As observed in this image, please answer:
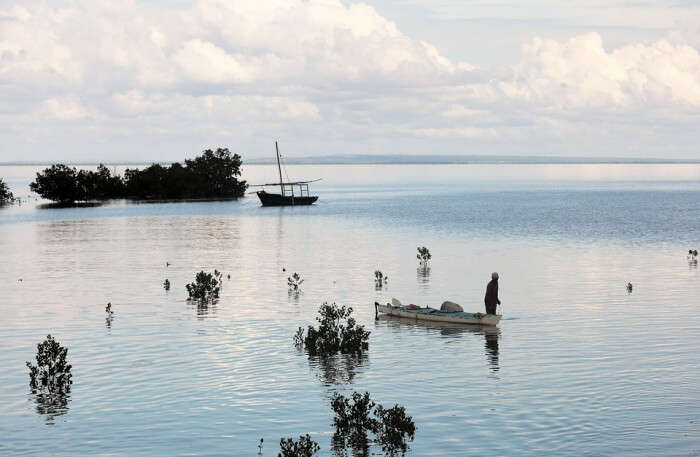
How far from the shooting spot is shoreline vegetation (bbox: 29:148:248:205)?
584ft

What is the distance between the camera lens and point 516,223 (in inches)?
4237

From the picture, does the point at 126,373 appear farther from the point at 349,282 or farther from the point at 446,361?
the point at 349,282

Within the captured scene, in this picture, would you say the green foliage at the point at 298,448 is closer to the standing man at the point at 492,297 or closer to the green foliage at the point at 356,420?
the green foliage at the point at 356,420

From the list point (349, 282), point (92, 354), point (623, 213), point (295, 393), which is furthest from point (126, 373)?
point (623, 213)

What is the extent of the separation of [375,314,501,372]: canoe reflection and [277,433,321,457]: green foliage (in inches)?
517

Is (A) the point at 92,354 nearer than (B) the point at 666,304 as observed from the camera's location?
Yes

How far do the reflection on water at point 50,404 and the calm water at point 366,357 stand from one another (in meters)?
0.19

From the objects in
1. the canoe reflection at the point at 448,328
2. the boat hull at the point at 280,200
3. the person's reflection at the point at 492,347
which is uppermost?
the boat hull at the point at 280,200

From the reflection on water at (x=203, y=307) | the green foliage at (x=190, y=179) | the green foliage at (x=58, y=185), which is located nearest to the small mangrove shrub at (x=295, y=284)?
the reflection on water at (x=203, y=307)

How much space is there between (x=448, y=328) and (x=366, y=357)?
20.8 feet

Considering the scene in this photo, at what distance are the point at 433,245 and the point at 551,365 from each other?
1880 inches

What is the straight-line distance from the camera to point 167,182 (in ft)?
589

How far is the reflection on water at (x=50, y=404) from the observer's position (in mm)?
24984

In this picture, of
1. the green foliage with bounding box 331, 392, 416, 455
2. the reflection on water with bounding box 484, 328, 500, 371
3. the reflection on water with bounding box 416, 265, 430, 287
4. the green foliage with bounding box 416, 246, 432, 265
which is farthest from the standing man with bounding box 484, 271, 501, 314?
the green foliage with bounding box 416, 246, 432, 265
